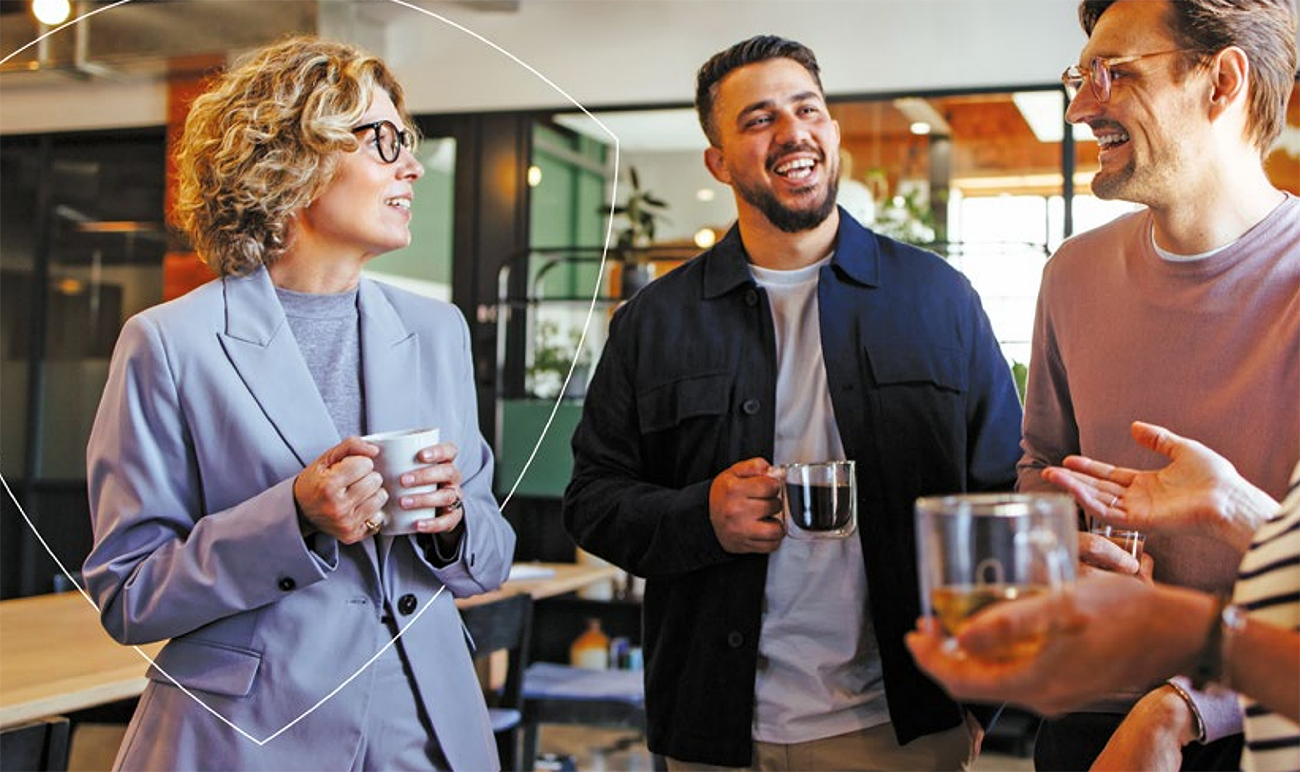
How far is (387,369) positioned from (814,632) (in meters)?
0.73

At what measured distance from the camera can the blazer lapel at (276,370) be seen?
1.66 metres

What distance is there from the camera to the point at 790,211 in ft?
7.04

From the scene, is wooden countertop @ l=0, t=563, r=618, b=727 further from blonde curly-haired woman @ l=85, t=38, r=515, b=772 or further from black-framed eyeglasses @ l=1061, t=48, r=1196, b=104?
black-framed eyeglasses @ l=1061, t=48, r=1196, b=104

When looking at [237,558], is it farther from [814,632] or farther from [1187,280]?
[1187,280]

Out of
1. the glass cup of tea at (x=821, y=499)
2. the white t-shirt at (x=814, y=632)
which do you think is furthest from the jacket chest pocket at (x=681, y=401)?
the glass cup of tea at (x=821, y=499)

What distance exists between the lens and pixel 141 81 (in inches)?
96.0

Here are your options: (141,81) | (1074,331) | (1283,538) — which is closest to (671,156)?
(141,81)

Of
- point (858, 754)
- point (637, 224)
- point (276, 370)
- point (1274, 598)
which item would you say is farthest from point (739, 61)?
point (637, 224)

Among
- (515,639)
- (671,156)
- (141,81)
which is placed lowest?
(515,639)

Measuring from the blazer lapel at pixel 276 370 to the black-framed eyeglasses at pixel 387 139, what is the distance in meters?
0.23

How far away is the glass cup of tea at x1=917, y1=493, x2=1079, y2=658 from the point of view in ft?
3.12

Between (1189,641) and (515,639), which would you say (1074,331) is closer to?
(1189,641)

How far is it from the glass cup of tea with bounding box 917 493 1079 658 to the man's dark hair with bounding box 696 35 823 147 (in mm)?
1392

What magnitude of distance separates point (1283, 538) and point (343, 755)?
109cm
